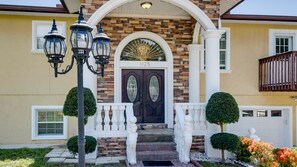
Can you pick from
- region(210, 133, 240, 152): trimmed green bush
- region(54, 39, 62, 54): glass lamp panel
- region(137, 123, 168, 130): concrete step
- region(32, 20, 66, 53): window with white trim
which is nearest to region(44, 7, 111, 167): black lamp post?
region(54, 39, 62, 54): glass lamp panel

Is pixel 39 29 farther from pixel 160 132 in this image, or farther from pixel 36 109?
pixel 160 132

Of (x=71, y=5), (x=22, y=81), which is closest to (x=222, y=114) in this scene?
(x=71, y=5)

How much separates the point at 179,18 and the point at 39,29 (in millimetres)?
5273

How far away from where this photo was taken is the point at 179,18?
10.3m

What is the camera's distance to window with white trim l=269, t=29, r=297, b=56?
36.3 ft

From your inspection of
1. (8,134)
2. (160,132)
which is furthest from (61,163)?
(8,134)

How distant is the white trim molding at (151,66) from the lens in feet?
32.8

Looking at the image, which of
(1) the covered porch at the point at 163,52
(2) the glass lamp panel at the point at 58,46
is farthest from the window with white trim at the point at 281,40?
(2) the glass lamp panel at the point at 58,46

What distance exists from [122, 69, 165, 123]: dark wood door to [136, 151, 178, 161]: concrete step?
7.69 ft

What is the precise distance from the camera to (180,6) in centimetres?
831

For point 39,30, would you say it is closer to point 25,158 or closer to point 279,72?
point 25,158

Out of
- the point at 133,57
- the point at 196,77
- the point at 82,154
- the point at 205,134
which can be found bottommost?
the point at 205,134

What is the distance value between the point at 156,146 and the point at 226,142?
2.07m

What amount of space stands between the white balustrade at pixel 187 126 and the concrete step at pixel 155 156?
0.79 ft
